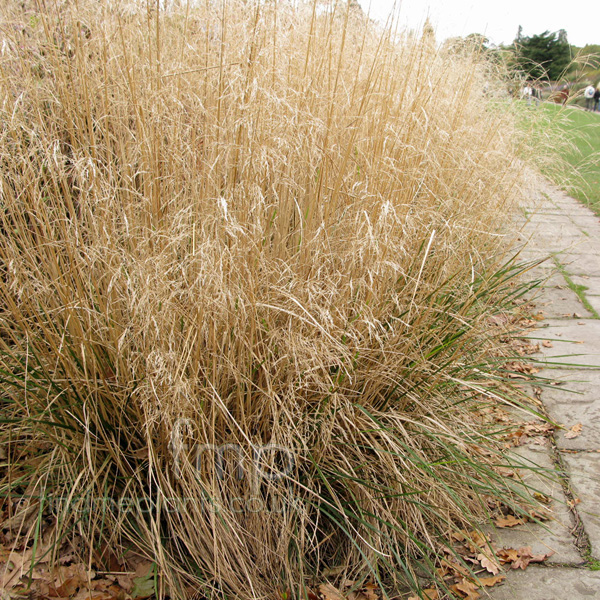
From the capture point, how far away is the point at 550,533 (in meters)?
2.04

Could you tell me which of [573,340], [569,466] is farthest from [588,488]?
[573,340]

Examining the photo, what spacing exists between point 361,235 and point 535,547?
1398mm

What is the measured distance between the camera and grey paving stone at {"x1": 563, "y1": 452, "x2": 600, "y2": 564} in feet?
6.67

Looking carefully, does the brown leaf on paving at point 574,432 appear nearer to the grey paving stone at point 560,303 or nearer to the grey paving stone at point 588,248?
the grey paving stone at point 560,303

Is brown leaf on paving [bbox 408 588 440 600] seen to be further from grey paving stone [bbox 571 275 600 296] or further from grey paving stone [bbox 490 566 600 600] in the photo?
grey paving stone [bbox 571 275 600 296]

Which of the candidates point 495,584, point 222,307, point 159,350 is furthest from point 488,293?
point 159,350

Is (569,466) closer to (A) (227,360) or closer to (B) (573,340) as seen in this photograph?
(B) (573,340)

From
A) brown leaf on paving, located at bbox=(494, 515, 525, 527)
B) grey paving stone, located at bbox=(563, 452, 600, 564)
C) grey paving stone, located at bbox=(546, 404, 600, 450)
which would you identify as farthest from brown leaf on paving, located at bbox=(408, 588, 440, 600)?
grey paving stone, located at bbox=(546, 404, 600, 450)

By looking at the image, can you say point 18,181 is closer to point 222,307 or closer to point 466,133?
point 222,307

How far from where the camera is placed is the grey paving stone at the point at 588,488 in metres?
2.03

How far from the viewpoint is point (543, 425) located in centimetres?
274

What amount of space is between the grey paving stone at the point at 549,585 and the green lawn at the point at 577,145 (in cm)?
245

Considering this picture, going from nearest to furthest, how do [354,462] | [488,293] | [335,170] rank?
1. [354,462]
2. [335,170]
3. [488,293]

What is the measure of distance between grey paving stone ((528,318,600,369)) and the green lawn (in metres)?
0.99
